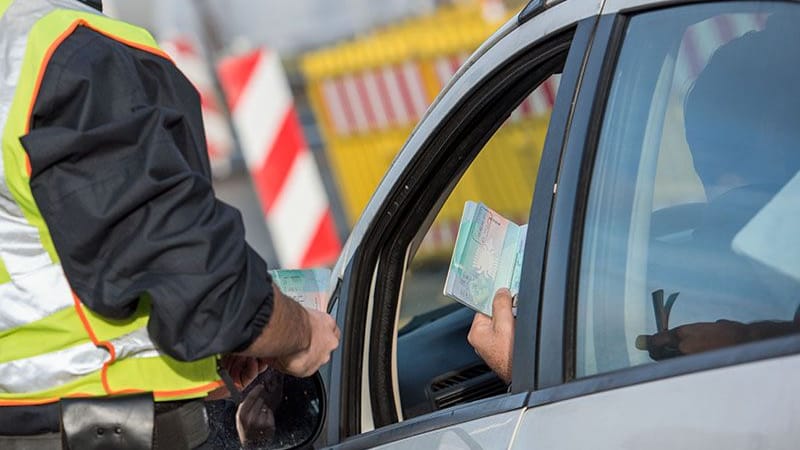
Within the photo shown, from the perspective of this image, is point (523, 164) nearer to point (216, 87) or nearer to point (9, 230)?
point (216, 87)

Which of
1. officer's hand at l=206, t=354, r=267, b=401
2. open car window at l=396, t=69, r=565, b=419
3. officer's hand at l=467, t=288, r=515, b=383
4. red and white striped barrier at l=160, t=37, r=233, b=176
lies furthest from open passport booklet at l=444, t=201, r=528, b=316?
red and white striped barrier at l=160, t=37, r=233, b=176

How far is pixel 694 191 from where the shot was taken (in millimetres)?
2057

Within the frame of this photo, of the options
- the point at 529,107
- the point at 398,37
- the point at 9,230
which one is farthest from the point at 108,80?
the point at 398,37

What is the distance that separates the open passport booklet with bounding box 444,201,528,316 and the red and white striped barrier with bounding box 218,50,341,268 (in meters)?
5.02

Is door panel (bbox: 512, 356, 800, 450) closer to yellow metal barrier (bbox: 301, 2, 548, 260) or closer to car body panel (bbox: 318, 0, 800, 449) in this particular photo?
car body panel (bbox: 318, 0, 800, 449)

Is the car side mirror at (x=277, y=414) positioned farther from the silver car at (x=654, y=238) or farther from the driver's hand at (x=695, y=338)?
the driver's hand at (x=695, y=338)

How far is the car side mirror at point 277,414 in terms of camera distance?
253 cm

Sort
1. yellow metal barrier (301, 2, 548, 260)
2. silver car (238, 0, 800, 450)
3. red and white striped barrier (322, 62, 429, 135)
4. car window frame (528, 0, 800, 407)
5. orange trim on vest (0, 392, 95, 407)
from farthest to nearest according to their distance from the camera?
red and white striped barrier (322, 62, 429, 135) < yellow metal barrier (301, 2, 548, 260) < orange trim on vest (0, 392, 95, 407) < car window frame (528, 0, 800, 407) < silver car (238, 0, 800, 450)

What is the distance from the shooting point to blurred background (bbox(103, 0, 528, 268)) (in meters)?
7.44

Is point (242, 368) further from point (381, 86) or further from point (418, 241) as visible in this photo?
point (381, 86)

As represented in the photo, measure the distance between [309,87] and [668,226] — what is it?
714cm

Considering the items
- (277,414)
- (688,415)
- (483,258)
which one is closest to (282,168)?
(277,414)

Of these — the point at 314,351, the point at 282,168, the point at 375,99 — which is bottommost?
the point at 282,168

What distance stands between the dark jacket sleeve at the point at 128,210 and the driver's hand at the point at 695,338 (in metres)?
Result: 0.57
